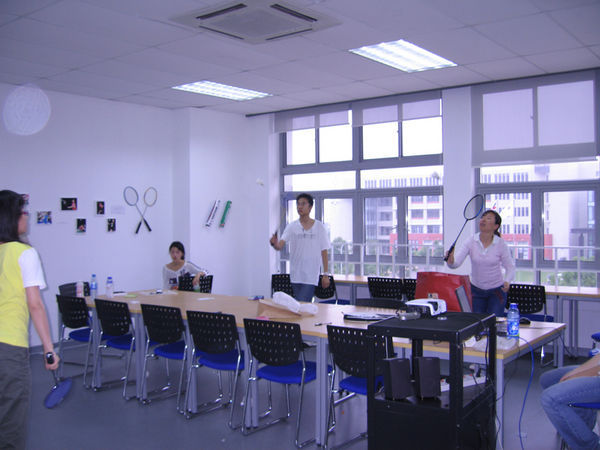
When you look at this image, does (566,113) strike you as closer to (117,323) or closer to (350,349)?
(350,349)

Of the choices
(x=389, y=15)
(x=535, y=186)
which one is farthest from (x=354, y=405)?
(x=535, y=186)

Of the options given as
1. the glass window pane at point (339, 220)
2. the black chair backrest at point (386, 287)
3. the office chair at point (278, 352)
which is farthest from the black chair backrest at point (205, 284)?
the office chair at point (278, 352)

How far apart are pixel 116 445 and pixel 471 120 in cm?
509

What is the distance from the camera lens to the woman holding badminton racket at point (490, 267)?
16.0 feet

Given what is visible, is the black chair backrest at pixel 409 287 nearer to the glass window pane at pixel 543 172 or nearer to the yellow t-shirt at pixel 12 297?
the glass window pane at pixel 543 172

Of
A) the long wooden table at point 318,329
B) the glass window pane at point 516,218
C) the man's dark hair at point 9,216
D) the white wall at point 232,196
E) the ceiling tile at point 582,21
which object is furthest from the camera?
the white wall at point 232,196

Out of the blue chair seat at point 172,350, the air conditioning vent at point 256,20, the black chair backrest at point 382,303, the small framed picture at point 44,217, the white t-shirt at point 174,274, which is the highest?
the air conditioning vent at point 256,20

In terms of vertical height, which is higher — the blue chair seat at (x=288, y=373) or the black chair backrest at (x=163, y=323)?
the black chair backrest at (x=163, y=323)

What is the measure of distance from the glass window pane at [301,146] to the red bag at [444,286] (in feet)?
17.0

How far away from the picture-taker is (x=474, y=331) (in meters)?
2.29

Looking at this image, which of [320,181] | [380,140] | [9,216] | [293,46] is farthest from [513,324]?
[320,181]

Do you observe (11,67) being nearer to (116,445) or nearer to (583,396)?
(116,445)

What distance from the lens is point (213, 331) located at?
398 cm

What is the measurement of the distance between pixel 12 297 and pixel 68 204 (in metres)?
4.31
